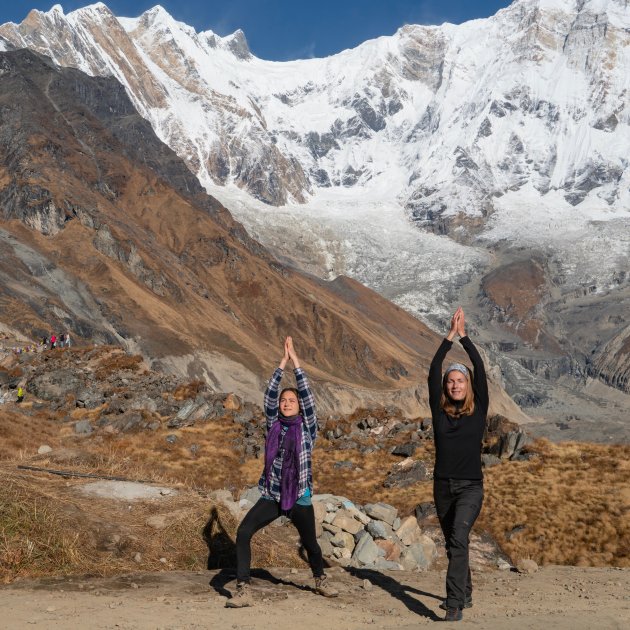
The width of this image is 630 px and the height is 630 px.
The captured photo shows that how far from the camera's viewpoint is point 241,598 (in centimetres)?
955

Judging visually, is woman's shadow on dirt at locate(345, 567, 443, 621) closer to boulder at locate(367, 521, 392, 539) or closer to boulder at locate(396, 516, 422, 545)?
boulder at locate(367, 521, 392, 539)

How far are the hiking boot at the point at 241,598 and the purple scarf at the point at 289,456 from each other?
1.15 meters

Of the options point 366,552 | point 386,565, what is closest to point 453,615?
point 386,565

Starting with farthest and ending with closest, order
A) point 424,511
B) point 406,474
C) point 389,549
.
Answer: point 406,474 → point 424,511 → point 389,549

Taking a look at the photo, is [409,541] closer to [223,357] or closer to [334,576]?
[334,576]

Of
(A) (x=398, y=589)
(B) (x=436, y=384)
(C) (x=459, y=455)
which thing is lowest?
(A) (x=398, y=589)

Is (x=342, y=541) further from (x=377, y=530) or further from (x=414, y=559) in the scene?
(x=414, y=559)

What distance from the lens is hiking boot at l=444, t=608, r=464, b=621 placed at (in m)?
9.26

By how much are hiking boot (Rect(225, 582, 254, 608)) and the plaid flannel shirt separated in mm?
1240

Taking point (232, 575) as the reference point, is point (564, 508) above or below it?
Result: above

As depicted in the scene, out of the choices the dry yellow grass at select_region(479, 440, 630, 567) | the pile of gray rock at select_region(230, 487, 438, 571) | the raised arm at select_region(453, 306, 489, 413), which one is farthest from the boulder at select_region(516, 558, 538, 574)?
the raised arm at select_region(453, 306, 489, 413)

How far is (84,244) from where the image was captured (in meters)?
108

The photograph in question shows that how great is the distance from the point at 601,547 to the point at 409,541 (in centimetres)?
518

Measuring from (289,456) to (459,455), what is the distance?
234 cm
